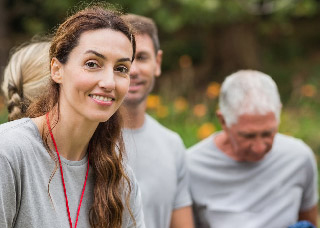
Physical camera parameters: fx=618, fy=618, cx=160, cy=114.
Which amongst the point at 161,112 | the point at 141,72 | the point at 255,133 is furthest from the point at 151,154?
the point at 161,112

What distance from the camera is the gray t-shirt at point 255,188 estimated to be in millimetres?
3541

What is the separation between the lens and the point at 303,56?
10.9 m

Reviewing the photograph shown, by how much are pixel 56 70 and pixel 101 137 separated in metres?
0.33

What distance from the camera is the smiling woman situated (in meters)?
2.01

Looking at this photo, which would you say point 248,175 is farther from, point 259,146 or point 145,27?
point 145,27

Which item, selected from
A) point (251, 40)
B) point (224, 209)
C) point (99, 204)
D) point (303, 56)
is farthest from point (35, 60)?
point (303, 56)

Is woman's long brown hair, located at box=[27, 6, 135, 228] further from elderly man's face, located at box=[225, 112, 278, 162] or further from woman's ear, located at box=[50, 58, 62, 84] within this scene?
elderly man's face, located at box=[225, 112, 278, 162]

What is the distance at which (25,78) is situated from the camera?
270 cm

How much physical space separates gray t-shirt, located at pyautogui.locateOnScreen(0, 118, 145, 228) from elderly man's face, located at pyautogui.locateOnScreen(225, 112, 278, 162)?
1.40 metres

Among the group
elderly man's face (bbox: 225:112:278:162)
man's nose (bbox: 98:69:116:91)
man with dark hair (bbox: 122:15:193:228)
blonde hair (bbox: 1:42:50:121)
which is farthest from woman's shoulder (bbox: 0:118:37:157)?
elderly man's face (bbox: 225:112:278:162)

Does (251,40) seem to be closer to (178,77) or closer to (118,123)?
(178,77)

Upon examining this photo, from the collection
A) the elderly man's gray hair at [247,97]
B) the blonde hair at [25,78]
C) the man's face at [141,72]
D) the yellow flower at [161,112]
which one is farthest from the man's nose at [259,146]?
the yellow flower at [161,112]

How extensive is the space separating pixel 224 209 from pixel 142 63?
100 centimetres

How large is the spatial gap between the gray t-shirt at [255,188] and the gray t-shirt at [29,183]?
1526 millimetres
